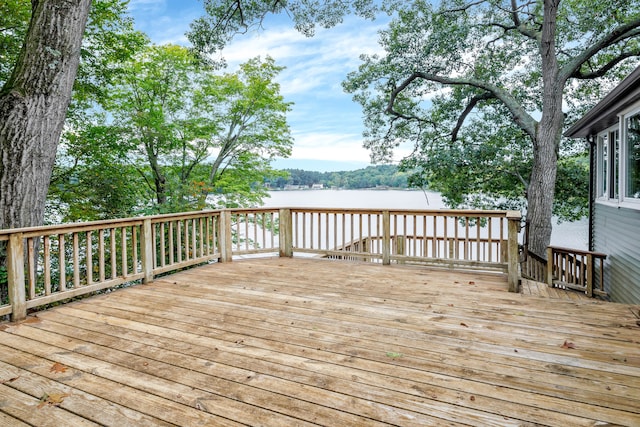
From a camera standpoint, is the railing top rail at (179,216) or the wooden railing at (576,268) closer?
the railing top rail at (179,216)

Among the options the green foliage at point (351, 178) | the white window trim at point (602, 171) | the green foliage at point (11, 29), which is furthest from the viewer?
the green foliage at point (351, 178)

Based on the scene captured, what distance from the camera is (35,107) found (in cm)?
371

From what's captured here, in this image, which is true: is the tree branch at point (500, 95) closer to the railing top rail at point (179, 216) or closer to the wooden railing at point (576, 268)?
the wooden railing at point (576, 268)

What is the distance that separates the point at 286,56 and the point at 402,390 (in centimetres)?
1213

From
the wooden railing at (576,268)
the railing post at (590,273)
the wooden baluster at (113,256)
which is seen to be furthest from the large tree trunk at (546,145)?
the wooden baluster at (113,256)

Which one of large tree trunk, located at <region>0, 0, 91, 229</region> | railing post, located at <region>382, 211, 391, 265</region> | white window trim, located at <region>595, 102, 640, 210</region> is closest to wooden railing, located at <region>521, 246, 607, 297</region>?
white window trim, located at <region>595, 102, 640, 210</region>

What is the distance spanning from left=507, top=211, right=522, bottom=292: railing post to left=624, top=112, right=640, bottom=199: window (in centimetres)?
195

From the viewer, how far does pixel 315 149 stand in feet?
58.2

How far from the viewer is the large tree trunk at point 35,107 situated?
12.0 feet

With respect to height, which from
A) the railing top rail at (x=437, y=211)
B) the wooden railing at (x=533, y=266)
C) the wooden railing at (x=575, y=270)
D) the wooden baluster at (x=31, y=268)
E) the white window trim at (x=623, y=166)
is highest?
the white window trim at (x=623, y=166)

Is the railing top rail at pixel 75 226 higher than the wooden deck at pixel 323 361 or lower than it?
higher

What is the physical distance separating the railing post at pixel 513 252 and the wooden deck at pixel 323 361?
29 cm

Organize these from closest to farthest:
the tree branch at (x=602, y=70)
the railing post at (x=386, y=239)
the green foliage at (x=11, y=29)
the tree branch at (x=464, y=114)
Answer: the railing post at (x=386, y=239)
the green foliage at (x=11, y=29)
the tree branch at (x=602, y=70)
the tree branch at (x=464, y=114)

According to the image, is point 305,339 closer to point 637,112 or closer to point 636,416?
point 636,416
